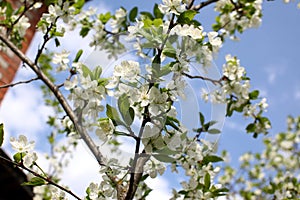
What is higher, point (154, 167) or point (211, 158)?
point (211, 158)

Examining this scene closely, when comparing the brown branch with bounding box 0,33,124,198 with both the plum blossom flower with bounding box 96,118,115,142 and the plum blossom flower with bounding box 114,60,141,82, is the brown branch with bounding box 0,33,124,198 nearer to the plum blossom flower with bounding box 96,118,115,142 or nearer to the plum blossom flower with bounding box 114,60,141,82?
the plum blossom flower with bounding box 96,118,115,142

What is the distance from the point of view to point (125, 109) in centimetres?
83

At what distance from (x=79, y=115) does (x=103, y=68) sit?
1.02 feet

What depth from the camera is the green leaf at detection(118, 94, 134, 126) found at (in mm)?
832

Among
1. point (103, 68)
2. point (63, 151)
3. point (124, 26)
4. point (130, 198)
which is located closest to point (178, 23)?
point (103, 68)

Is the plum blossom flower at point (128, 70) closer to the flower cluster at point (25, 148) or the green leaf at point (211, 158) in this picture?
the flower cluster at point (25, 148)

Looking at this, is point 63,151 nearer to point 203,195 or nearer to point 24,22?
point 24,22

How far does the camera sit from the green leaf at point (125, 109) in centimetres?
83

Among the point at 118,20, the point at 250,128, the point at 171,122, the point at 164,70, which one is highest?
the point at 118,20

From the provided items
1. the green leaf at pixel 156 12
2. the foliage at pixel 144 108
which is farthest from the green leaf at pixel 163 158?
the green leaf at pixel 156 12

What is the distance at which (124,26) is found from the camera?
6.38 ft

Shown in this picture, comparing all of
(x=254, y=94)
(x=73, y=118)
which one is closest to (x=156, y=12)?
(x=254, y=94)

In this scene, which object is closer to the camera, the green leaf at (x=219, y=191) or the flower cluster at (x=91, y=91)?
the flower cluster at (x=91, y=91)

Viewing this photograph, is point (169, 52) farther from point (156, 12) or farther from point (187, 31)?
point (156, 12)
